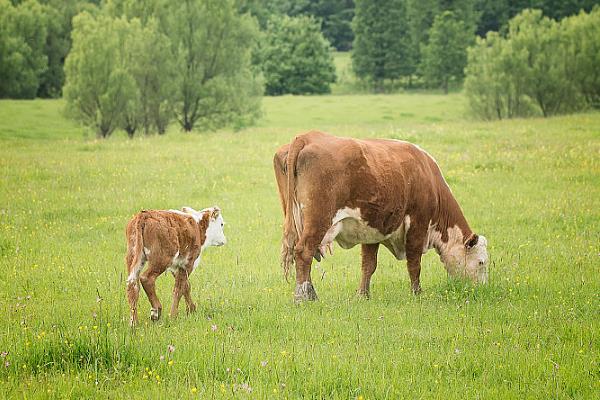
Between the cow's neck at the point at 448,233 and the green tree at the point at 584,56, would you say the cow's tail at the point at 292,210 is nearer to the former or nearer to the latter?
the cow's neck at the point at 448,233

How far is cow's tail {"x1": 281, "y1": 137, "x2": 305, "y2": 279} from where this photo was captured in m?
9.99

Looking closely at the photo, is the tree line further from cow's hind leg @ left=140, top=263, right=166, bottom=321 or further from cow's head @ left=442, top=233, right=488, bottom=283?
cow's hind leg @ left=140, top=263, right=166, bottom=321

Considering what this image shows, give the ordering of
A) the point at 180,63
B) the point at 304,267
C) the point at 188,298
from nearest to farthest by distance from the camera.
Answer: the point at 188,298 → the point at 304,267 → the point at 180,63

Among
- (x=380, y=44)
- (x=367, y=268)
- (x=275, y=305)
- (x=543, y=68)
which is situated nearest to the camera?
(x=275, y=305)

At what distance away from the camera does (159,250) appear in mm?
8617

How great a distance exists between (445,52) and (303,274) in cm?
6578

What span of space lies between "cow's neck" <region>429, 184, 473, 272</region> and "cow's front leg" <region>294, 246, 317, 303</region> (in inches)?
95.6

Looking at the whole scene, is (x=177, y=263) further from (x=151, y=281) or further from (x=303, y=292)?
(x=303, y=292)

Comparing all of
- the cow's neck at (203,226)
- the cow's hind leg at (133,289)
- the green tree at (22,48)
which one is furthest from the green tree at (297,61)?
the cow's hind leg at (133,289)

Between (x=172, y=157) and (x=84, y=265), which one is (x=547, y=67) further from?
(x=84, y=265)

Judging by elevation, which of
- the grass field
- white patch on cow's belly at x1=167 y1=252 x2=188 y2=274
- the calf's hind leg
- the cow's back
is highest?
the cow's back

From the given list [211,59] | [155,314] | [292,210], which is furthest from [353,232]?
[211,59]

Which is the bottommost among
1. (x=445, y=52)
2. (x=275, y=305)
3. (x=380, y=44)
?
(x=275, y=305)

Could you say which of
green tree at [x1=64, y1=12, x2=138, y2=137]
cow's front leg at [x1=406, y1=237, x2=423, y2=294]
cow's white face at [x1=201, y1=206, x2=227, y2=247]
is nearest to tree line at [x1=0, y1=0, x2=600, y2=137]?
green tree at [x1=64, y1=12, x2=138, y2=137]
